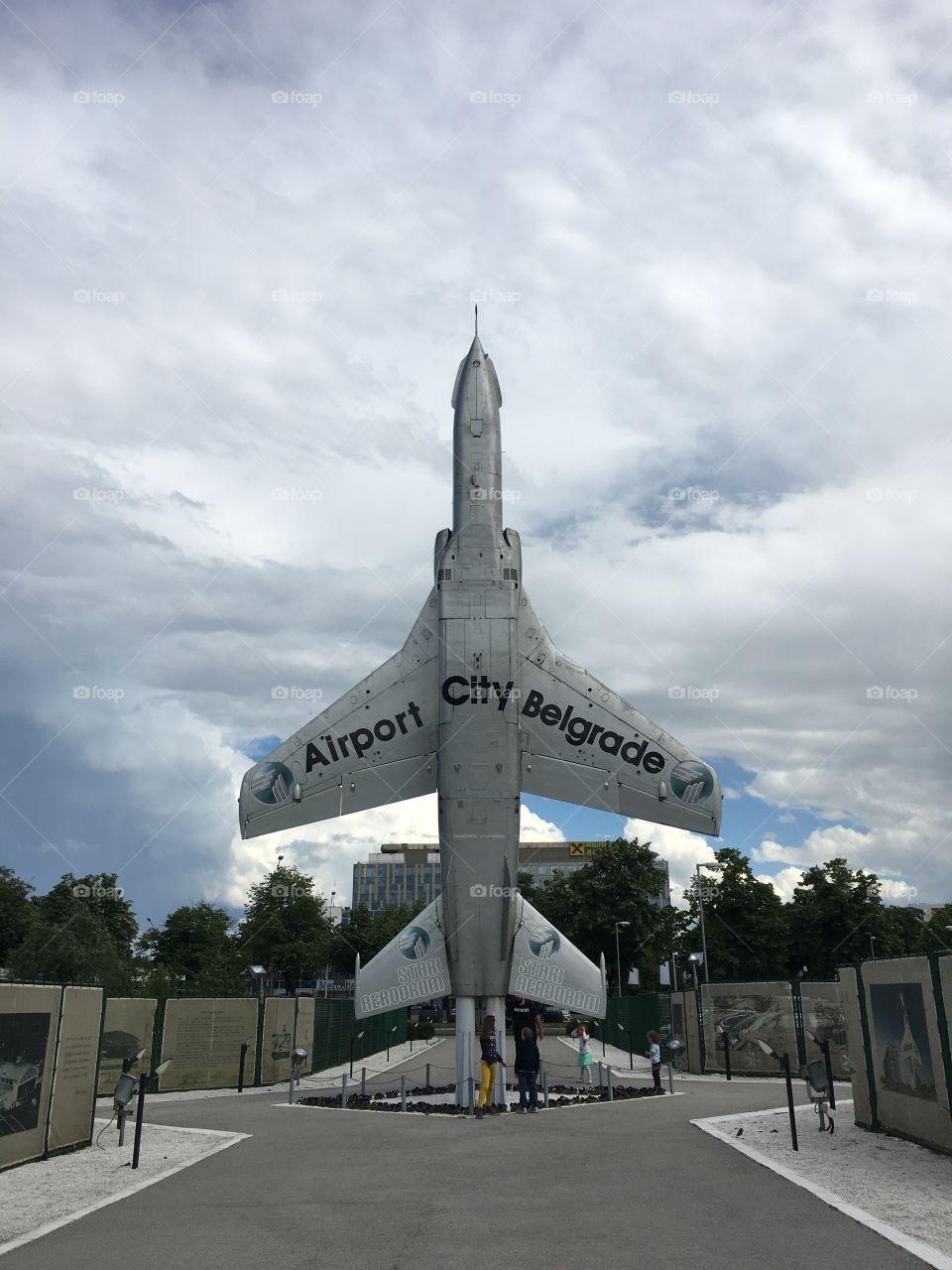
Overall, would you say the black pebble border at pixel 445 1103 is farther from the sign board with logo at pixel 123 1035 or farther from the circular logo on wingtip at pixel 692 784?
the circular logo on wingtip at pixel 692 784

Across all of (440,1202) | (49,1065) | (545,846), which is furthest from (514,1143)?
(545,846)

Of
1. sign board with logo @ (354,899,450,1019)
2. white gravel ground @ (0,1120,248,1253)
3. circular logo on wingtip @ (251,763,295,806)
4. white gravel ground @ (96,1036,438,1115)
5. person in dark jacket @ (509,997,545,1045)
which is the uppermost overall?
circular logo on wingtip @ (251,763,295,806)

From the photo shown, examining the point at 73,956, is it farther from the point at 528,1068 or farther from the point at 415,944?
the point at 528,1068

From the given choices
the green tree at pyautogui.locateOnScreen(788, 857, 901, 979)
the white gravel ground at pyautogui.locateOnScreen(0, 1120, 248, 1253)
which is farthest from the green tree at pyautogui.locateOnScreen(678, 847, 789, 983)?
the white gravel ground at pyautogui.locateOnScreen(0, 1120, 248, 1253)

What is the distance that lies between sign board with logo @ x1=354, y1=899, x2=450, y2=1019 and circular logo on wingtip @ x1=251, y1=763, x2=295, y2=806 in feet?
14.6

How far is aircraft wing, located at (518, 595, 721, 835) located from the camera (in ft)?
74.2

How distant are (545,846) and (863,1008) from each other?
153174 millimetres

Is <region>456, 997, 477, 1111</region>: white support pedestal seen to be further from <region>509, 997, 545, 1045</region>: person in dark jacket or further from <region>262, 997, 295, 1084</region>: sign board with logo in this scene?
<region>262, 997, 295, 1084</region>: sign board with logo

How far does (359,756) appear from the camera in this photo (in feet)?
75.4

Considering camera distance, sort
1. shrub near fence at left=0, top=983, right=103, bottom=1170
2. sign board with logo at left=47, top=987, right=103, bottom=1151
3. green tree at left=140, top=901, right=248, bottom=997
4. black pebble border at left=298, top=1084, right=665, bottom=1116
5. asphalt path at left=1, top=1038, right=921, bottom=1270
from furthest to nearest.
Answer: green tree at left=140, top=901, right=248, bottom=997 → black pebble border at left=298, top=1084, right=665, bottom=1116 → sign board with logo at left=47, top=987, right=103, bottom=1151 → shrub near fence at left=0, top=983, right=103, bottom=1170 → asphalt path at left=1, top=1038, right=921, bottom=1270

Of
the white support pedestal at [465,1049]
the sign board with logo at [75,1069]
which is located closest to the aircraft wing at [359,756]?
the white support pedestal at [465,1049]

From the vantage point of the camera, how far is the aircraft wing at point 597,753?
2261 cm

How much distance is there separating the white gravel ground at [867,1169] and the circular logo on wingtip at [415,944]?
6.82 meters

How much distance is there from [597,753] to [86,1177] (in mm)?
14293
